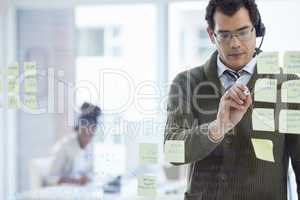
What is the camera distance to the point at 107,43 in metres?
2.03

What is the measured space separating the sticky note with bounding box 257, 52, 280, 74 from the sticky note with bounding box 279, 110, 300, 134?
13cm

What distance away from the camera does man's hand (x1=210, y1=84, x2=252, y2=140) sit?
1.30m

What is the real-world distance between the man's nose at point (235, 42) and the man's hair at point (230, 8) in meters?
0.07

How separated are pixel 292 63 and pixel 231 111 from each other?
0.76 feet

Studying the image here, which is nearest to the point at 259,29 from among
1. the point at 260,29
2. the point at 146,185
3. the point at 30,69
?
the point at 260,29

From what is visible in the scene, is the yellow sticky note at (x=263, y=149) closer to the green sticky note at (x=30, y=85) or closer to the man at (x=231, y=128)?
the man at (x=231, y=128)

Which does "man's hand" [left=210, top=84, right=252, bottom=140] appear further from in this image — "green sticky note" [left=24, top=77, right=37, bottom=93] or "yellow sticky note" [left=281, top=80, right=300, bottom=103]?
A: "green sticky note" [left=24, top=77, right=37, bottom=93]

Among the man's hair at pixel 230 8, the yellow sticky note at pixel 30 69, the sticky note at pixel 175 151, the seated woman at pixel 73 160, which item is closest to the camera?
the man's hair at pixel 230 8

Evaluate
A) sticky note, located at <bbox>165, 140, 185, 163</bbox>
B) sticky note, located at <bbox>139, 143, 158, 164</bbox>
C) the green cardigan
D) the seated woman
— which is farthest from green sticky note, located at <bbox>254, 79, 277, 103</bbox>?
the seated woman

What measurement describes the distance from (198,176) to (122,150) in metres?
0.35

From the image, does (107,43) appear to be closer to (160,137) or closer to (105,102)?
(105,102)

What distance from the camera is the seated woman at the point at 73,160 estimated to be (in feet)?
5.78

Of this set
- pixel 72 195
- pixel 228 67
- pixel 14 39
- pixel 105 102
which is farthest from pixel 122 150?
pixel 14 39

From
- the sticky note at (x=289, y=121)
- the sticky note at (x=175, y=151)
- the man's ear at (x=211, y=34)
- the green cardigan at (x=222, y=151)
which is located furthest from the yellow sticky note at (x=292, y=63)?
the sticky note at (x=175, y=151)
